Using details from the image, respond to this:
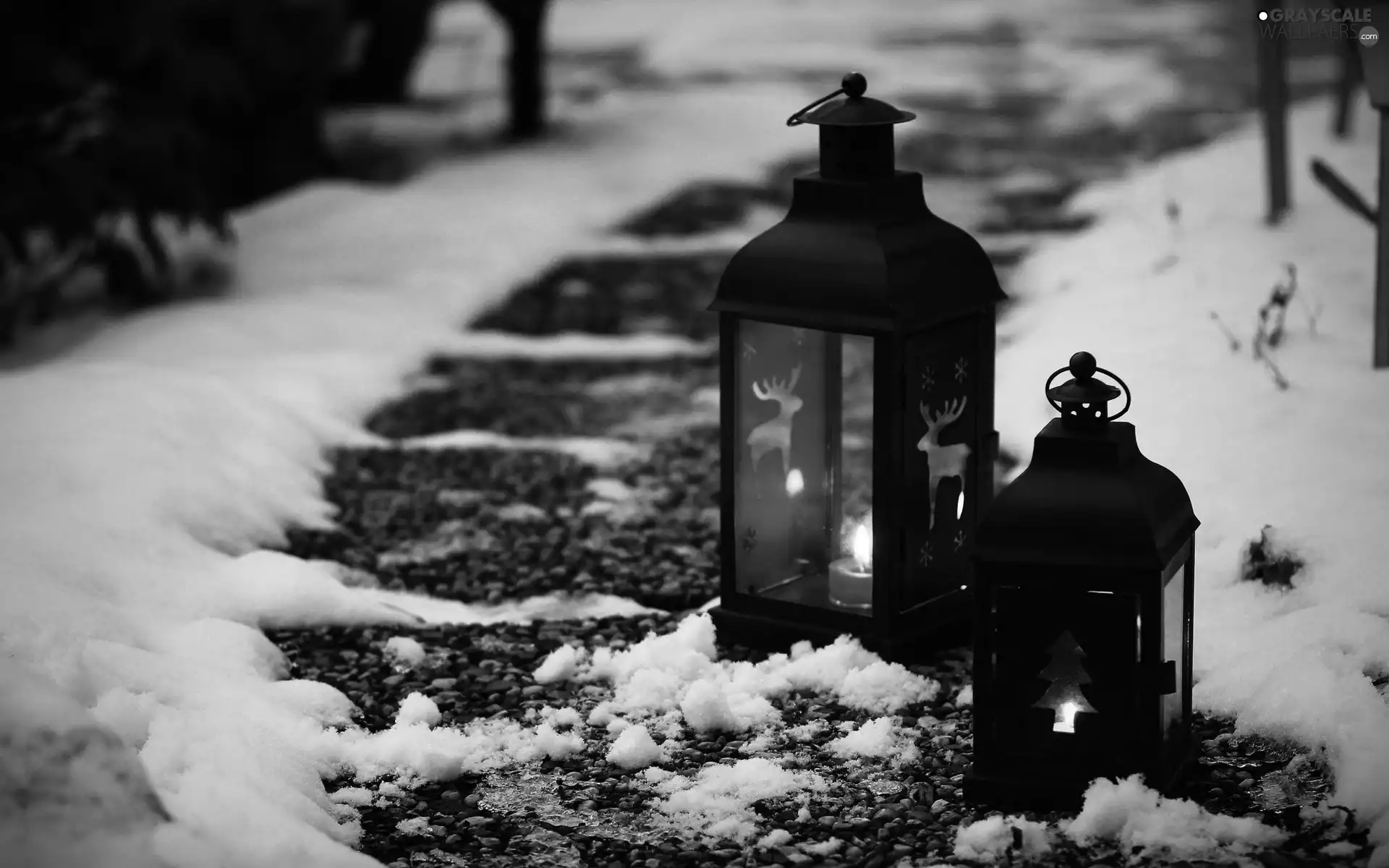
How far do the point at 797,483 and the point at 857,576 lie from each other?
290mm

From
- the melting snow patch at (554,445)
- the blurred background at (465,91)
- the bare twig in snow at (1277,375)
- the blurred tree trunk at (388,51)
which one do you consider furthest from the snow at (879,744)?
the blurred tree trunk at (388,51)

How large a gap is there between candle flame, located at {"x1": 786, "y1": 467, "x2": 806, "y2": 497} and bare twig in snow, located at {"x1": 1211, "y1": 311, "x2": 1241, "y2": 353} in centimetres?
166

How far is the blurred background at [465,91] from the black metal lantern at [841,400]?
386 centimetres

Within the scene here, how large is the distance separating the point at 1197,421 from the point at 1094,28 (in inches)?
469

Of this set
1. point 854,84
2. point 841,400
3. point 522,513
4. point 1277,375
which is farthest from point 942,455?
point 522,513

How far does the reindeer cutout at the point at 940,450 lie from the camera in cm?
358

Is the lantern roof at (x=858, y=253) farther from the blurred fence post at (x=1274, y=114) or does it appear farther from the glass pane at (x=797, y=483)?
the blurred fence post at (x=1274, y=114)

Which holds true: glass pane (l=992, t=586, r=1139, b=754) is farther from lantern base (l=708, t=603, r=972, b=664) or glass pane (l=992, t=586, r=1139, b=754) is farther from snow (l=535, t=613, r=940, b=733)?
lantern base (l=708, t=603, r=972, b=664)

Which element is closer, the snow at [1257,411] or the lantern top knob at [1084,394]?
the lantern top knob at [1084,394]

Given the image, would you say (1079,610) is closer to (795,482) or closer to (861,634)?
(861,634)

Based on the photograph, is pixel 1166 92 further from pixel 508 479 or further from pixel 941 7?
pixel 508 479

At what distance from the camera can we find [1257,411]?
14.3ft

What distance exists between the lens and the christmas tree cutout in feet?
9.64

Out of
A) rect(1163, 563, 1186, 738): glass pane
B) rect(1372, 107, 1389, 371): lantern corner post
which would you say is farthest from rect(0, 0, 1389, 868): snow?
rect(1163, 563, 1186, 738): glass pane
